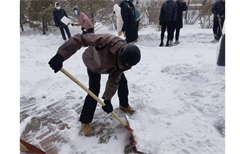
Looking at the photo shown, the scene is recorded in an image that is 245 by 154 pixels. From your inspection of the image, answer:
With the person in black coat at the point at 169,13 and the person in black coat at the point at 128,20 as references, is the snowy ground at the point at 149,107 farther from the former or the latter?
the person in black coat at the point at 169,13

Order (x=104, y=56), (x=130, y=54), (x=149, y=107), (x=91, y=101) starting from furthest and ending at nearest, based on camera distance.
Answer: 1. (x=149, y=107)
2. (x=91, y=101)
3. (x=104, y=56)
4. (x=130, y=54)

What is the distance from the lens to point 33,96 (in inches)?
125

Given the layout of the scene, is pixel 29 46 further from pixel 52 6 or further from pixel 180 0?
pixel 180 0

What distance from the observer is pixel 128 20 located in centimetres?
427

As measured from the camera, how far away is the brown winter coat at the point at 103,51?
191cm

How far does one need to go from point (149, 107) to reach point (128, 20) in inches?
88.2

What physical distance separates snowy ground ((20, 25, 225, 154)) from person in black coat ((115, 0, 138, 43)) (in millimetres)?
717

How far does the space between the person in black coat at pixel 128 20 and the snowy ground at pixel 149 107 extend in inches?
28.2

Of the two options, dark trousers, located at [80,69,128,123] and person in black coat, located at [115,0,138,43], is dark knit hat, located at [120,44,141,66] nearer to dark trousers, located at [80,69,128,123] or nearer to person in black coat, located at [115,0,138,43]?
dark trousers, located at [80,69,128,123]

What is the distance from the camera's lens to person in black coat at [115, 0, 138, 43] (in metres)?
4.06

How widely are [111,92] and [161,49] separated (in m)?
3.67

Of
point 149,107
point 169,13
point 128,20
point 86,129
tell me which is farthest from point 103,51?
point 169,13

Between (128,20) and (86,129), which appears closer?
(86,129)

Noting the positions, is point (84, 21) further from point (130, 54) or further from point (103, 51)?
point (130, 54)
